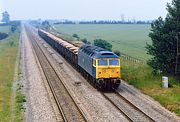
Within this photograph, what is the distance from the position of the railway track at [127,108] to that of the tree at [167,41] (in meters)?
5.83

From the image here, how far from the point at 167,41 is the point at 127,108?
10070 mm

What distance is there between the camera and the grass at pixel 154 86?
81.3ft

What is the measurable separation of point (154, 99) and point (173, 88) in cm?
362

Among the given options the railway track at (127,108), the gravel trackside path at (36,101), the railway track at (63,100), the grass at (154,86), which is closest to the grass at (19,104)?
the gravel trackside path at (36,101)

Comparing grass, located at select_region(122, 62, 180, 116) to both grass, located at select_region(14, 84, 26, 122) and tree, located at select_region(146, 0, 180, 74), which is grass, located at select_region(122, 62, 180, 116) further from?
grass, located at select_region(14, 84, 26, 122)

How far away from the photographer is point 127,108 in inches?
941

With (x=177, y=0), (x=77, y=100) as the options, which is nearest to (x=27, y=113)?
(x=77, y=100)

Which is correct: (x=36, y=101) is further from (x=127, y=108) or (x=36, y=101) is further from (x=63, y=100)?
(x=127, y=108)

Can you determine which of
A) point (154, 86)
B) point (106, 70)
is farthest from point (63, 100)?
point (154, 86)

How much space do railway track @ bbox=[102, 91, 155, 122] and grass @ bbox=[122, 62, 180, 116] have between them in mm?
2238

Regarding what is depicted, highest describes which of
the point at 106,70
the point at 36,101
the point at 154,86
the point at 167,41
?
the point at 167,41

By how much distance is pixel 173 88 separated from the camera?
2931 cm

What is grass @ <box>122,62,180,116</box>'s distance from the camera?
24781 mm

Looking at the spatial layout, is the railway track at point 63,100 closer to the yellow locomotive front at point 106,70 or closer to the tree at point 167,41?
the yellow locomotive front at point 106,70
